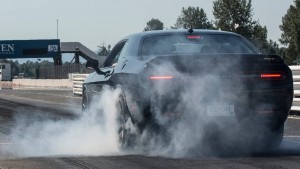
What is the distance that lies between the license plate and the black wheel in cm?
102

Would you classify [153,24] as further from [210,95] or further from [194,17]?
[210,95]

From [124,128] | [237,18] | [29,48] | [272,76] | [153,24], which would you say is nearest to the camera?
[272,76]

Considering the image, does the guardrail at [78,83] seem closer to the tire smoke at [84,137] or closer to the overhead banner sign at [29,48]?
the tire smoke at [84,137]

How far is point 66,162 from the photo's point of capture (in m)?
7.81

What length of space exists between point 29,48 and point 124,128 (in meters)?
78.3

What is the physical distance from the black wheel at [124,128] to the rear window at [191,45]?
0.72 meters

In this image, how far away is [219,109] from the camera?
25.1ft

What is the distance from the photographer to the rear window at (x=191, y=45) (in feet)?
28.2

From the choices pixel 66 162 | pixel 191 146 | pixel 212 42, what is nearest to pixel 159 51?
pixel 212 42

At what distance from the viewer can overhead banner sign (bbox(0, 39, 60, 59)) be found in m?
83.8

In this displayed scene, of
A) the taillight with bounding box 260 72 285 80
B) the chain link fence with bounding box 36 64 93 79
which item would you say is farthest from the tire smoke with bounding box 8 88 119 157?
the chain link fence with bounding box 36 64 93 79

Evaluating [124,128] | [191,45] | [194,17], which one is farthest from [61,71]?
[194,17]

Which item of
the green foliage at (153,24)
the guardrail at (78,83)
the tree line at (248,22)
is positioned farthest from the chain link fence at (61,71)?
the green foliage at (153,24)

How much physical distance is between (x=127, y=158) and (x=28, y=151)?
73.0 inches
